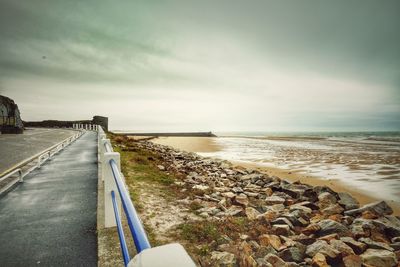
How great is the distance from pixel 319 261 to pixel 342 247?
778 mm

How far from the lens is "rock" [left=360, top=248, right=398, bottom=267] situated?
165 inches

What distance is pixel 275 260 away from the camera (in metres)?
4.04

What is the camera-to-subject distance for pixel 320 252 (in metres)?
4.32

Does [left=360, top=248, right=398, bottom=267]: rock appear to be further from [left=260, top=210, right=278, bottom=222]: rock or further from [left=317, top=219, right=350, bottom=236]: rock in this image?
[left=260, top=210, right=278, bottom=222]: rock

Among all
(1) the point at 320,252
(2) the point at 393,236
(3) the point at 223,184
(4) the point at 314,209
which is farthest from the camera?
(3) the point at 223,184

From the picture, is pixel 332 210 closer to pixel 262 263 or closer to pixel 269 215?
pixel 269 215

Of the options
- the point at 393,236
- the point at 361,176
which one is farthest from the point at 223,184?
the point at 361,176

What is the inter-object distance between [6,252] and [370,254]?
→ 5805mm

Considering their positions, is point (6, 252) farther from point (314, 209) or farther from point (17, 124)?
point (17, 124)

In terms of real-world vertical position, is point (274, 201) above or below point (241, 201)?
below

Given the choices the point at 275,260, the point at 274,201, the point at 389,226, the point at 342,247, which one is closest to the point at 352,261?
the point at 342,247

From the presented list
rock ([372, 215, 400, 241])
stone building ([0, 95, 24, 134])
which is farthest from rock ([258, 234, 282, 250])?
stone building ([0, 95, 24, 134])

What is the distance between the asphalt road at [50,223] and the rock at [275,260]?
8.70ft

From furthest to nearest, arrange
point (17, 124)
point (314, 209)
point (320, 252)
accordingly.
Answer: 1. point (17, 124)
2. point (314, 209)
3. point (320, 252)
